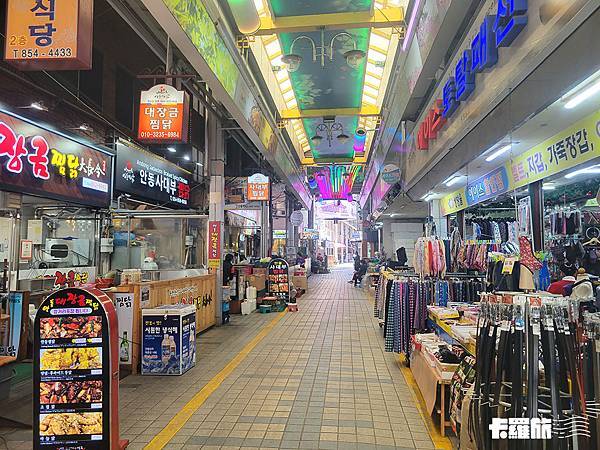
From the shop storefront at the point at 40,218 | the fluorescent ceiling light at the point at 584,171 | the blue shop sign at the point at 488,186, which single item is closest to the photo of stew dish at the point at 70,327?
the shop storefront at the point at 40,218

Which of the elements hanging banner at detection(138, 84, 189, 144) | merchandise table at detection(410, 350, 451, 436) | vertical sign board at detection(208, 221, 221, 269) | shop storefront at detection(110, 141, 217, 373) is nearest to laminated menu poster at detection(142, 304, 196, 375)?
shop storefront at detection(110, 141, 217, 373)

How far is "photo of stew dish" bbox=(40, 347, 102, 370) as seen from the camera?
3191 millimetres

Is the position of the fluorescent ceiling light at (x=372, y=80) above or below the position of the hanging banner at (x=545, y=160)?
above

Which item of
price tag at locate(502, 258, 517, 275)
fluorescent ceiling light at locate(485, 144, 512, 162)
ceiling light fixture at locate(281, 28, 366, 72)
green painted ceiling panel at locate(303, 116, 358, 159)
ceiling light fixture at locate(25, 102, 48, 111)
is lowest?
price tag at locate(502, 258, 517, 275)

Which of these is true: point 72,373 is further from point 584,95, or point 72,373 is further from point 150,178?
point 150,178

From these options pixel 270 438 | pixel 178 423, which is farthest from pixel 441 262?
pixel 178 423

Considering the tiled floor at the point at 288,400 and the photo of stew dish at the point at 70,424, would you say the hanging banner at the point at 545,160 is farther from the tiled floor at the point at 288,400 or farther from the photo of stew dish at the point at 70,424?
the photo of stew dish at the point at 70,424

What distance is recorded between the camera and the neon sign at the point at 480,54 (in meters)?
3.45

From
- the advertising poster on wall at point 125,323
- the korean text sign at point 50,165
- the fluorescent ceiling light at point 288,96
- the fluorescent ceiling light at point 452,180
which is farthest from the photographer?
the fluorescent ceiling light at point 288,96

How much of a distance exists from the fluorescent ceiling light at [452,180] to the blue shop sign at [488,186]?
14.1 inches

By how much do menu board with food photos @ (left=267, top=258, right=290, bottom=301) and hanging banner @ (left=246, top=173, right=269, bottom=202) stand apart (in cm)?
211

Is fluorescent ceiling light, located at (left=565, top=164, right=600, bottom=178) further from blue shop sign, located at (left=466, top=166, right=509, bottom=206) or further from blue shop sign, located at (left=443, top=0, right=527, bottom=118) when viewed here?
blue shop sign, located at (left=443, top=0, right=527, bottom=118)

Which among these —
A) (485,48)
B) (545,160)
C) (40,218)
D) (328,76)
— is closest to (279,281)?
(328,76)

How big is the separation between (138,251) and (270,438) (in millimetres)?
7062
